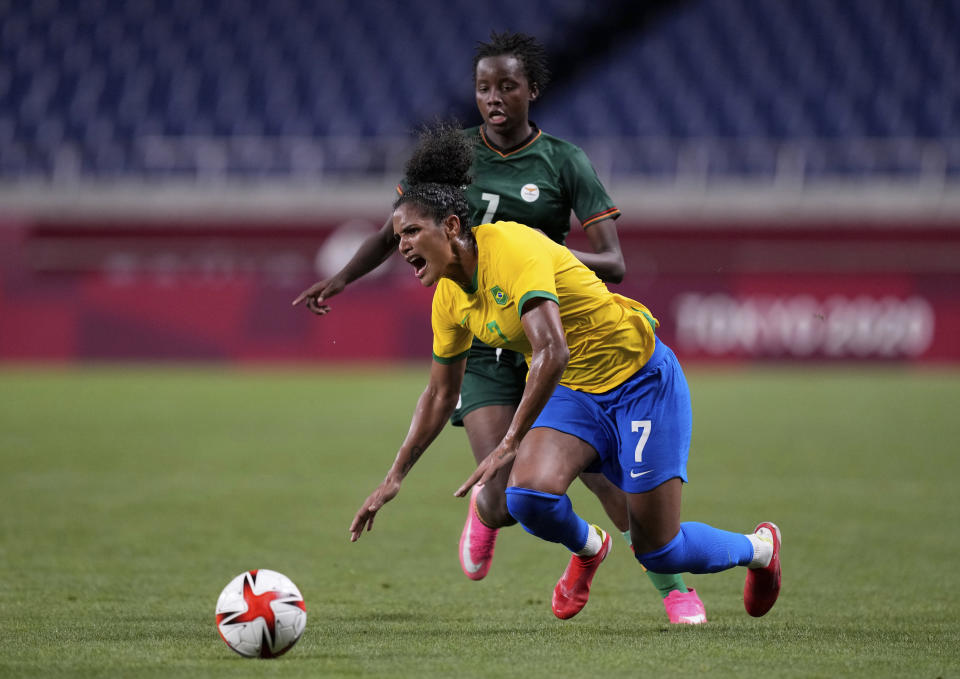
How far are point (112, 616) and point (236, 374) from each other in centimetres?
1484

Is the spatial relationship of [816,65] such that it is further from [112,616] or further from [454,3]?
[112,616]

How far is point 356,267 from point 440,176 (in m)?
1.01

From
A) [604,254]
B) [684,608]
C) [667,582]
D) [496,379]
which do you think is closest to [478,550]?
[496,379]

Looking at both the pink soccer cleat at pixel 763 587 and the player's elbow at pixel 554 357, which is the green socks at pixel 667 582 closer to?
the pink soccer cleat at pixel 763 587

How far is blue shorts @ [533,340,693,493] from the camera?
474 cm

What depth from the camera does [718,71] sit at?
2472 cm

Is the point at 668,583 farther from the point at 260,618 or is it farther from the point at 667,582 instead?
the point at 260,618

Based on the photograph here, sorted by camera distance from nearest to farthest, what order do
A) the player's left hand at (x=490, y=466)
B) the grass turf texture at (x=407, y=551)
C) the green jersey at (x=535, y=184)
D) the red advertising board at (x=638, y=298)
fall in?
the player's left hand at (x=490, y=466), the grass turf texture at (x=407, y=551), the green jersey at (x=535, y=184), the red advertising board at (x=638, y=298)

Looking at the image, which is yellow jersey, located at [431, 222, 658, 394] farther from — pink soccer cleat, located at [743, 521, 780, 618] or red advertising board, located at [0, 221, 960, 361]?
red advertising board, located at [0, 221, 960, 361]

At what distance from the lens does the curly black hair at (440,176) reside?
174 inches

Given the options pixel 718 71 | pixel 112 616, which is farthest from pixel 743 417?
pixel 718 71

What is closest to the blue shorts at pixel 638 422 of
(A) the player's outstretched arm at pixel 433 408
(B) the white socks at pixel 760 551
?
(A) the player's outstretched arm at pixel 433 408

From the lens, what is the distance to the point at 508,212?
5.60 metres

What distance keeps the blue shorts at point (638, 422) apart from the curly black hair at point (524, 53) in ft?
4.50
